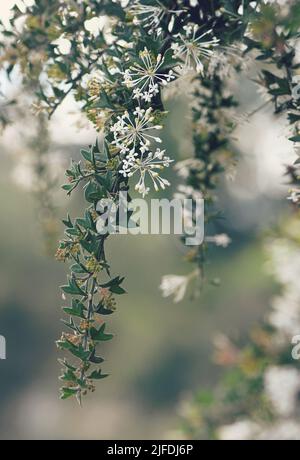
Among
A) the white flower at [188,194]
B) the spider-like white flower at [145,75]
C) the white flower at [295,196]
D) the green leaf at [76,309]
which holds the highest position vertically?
the white flower at [188,194]

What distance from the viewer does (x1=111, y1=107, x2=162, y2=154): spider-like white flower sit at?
2.71ft

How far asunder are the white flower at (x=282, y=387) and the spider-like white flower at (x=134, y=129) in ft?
4.41

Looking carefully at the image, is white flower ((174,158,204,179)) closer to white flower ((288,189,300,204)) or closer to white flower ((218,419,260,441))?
white flower ((288,189,300,204))

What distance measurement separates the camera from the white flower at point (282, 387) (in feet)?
6.62

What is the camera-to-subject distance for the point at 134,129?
83 centimetres

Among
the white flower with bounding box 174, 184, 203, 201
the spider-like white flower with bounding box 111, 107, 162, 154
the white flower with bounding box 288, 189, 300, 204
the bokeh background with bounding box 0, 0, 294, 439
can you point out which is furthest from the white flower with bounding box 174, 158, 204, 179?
the bokeh background with bounding box 0, 0, 294, 439

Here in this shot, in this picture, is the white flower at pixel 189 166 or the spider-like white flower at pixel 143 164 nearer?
the spider-like white flower at pixel 143 164

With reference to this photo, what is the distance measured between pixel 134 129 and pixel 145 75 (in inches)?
2.6

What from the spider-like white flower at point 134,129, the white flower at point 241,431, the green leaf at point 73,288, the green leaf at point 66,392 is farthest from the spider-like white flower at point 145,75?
the white flower at point 241,431

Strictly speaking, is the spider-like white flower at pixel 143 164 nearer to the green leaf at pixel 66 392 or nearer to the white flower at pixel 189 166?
the green leaf at pixel 66 392

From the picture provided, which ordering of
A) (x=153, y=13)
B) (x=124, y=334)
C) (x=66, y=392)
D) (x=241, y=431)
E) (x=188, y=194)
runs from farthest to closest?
(x=124, y=334) < (x=241, y=431) < (x=188, y=194) < (x=153, y=13) < (x=66, y=392)

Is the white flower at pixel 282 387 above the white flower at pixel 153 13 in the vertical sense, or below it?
below

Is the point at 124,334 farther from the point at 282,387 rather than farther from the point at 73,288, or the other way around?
the point at 73,288

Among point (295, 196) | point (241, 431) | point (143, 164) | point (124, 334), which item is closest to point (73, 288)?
point (143, 164)
